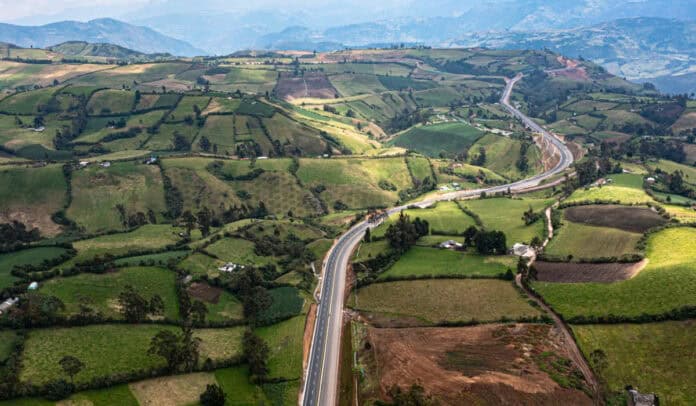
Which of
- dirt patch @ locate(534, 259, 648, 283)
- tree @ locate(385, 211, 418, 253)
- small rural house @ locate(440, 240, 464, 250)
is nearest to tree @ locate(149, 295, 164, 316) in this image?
tree @ locate(385, 211, 418, 253)

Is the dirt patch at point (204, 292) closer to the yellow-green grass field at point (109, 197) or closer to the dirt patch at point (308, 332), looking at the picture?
the dirt patch at point (308, 332)

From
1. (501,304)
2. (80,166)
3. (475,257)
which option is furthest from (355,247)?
(80,166)

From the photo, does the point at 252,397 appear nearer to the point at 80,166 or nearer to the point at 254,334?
the point at 254,334

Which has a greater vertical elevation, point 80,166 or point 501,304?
point 80,166

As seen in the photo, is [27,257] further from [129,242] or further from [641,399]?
[641,399]

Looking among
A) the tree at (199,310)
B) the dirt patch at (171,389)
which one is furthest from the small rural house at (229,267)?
the dirt patch at (171,389)
